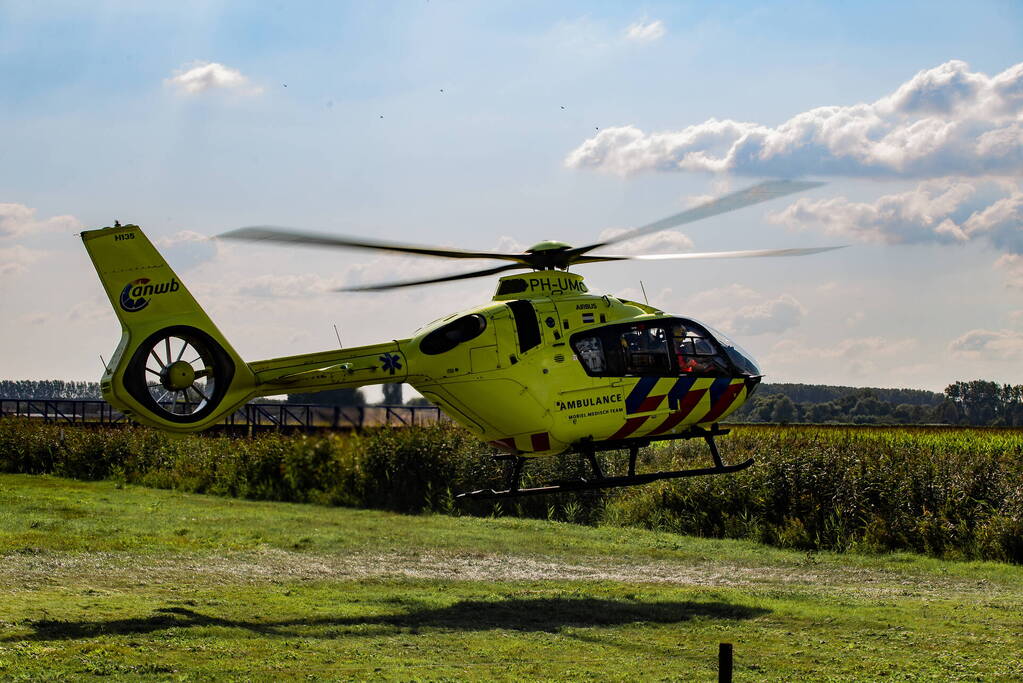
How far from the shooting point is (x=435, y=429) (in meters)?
35.1

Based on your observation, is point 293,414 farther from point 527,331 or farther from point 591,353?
point 591,353

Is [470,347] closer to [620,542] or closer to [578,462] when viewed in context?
[620,542]

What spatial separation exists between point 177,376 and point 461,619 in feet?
18.4

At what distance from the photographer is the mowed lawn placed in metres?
13.9

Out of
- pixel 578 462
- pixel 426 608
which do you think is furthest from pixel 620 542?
pixel 426 608

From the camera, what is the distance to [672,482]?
98.8 feet

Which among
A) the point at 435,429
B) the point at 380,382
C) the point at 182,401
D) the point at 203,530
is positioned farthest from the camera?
the point at 435,429

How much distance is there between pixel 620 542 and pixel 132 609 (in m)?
12.9

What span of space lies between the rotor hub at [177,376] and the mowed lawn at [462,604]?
333 cm

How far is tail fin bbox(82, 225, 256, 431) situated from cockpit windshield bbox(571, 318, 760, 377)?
18.0 feet

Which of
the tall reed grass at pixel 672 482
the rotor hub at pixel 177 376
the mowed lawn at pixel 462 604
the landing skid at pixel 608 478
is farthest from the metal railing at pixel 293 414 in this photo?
the rotor hub at pixel 177 376

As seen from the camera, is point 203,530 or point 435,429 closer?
point 203,530

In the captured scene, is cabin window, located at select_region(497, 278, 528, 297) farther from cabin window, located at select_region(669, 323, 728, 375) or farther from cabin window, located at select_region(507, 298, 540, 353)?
cabin window, located at select_region(669, 323, 728, 375)

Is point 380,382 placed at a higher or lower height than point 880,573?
higher
